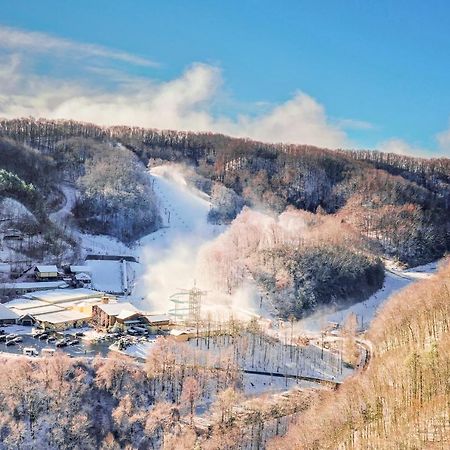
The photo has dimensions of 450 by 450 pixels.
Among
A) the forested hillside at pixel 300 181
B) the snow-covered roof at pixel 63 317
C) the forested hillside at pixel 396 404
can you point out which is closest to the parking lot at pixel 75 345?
the snow-covered roof at pixel 63 317

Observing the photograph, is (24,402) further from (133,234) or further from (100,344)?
(133,234)

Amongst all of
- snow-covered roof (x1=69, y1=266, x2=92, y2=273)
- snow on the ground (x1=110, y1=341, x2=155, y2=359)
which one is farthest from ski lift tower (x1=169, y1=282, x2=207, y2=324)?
snow-covered roof (x1=69, y1=266, x2=92, y2=273)

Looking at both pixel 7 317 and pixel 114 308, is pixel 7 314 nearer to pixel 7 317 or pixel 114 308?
pixel 7 317

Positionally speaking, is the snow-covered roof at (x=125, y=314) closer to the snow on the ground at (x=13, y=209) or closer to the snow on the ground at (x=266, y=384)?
the snow on the ground at (x=266, y=384)

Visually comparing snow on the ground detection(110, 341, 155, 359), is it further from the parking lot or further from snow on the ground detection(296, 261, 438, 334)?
snow on the ground detection(296, 261, 438, 334)

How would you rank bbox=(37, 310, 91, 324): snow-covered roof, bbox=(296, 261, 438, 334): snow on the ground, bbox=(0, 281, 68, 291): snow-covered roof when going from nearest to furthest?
bbox=(37, 310, 91, 324): snow-covered roof
bbox=(296, 261, 438, 334): snow on the ground
bbox=(0, 281, 68, 291): snow-covered roof

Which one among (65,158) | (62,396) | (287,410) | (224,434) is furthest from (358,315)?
(65,158)

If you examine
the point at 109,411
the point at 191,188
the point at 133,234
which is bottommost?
the point at 109,411
